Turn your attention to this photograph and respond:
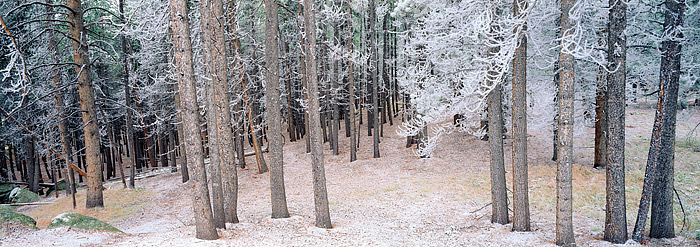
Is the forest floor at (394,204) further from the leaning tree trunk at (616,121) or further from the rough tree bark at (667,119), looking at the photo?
the leaning tree trunk at (616,121)

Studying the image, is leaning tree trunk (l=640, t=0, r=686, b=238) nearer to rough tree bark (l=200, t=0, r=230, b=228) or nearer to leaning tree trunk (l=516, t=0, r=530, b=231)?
leaning tree trunk (l=516, t=0, r=530, b=231)

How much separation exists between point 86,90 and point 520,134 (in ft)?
41.6

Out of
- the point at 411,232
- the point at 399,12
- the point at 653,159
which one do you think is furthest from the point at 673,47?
the point at 399,12

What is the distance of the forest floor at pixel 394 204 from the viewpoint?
809 centimetres

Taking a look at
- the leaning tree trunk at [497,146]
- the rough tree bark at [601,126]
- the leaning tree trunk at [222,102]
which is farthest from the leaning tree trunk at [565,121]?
the rough tree bark at [601,126]

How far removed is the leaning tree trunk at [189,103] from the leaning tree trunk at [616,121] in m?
7.96

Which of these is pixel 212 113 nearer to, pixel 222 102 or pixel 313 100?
pixel 222 102

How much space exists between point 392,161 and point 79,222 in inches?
534

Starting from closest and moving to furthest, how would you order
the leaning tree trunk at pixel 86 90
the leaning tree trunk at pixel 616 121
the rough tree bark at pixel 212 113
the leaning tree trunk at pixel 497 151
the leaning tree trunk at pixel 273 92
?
1. the leaning tree trunk at pixel 616 121
2. the rough tree bark at pixel 212 113
3. the leaning tree trunk at pixel 497 151
4. the leaning tree trunk at pixel 273 92
5. the leaning tree trunk at pixel 86 90

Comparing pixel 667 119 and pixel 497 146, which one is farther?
pixel 497 146

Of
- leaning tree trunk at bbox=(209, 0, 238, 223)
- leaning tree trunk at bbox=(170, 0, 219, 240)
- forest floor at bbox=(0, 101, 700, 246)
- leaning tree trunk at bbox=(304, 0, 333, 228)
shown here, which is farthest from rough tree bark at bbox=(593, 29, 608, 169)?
leaning tree trunk at bbox=(170, 0, 219, 240)

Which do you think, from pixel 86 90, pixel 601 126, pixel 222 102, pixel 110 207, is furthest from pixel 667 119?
pixel 110 207

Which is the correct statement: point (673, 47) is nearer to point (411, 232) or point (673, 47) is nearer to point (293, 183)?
point (411, 232)

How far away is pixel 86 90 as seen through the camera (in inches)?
461
